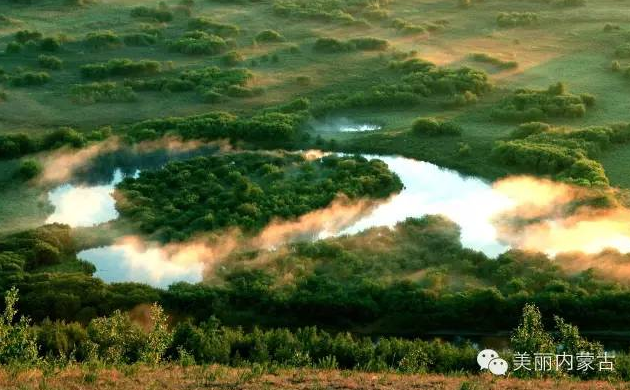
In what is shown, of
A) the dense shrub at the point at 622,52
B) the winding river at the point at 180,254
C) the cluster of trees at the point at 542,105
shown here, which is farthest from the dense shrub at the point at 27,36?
the dense shrub at the point at 622,52

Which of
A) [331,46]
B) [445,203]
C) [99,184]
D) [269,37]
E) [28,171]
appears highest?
[269,37]

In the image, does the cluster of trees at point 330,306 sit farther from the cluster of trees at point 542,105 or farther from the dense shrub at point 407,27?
the dense shrub at point 407,27

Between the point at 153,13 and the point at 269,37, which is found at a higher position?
the point at 153,13

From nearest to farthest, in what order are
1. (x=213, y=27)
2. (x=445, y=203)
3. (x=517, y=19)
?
(x=445, y=203), (x=213, y=27), (x=517, y=19)

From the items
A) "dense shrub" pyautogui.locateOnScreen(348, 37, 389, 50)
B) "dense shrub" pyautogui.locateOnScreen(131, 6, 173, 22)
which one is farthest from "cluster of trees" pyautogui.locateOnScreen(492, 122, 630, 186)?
"dense shrub" pyautogui.locateOnScreen(131, 6, 173, 22)

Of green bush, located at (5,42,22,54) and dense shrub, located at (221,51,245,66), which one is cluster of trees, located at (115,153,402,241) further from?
green bush, located at (5,42,22,54)

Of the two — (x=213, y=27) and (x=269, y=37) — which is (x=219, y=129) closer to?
(x=269, y=37)

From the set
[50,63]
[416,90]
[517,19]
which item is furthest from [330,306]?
[517,19]
